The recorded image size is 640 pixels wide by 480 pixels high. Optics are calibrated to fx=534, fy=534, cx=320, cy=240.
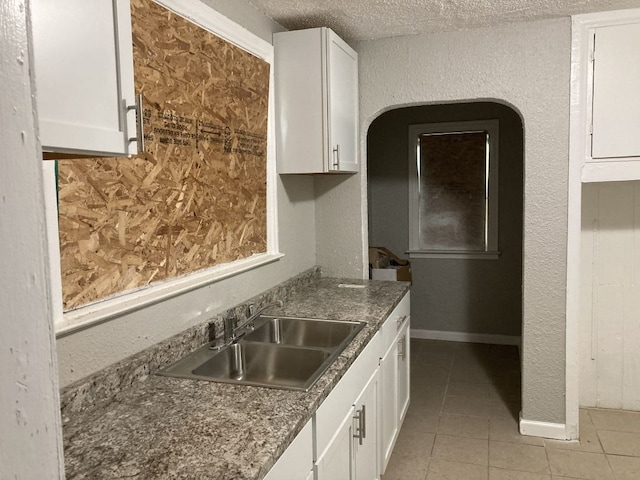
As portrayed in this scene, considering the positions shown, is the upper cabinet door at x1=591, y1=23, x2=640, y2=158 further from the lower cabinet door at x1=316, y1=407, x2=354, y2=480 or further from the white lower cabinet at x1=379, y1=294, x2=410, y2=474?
the lower cabinet door at x1=316, y1=407, x2=354, y2=480

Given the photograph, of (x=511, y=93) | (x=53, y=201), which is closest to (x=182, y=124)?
(x=53, y=201)

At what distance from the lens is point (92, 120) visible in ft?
3.51

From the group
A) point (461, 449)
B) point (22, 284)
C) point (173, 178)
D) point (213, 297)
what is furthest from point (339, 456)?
point (22, 284)

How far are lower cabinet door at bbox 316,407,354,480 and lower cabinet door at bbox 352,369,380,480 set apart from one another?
0.06 m

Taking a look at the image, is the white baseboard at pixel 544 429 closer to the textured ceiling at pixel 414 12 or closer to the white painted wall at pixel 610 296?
the white painted wall at pixel 610 296

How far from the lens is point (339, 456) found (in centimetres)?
186

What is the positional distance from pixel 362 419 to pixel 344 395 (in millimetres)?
294

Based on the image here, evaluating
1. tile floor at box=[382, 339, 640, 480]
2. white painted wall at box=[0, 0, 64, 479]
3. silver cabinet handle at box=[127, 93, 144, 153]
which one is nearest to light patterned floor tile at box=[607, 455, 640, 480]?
tile floor at box=[382, 339, 640, 480]

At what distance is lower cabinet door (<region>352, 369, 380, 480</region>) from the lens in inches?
81.7

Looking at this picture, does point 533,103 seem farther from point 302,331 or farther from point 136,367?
point 136,367

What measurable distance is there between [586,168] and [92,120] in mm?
2679

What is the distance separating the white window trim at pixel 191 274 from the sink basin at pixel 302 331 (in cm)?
28

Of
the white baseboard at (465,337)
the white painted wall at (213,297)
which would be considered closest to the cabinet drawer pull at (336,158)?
the white painted wall at (213,297)

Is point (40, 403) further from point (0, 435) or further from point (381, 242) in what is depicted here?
point (381, 242)
